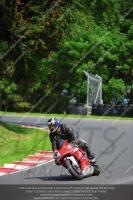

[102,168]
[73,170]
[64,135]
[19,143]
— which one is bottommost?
[19,143]

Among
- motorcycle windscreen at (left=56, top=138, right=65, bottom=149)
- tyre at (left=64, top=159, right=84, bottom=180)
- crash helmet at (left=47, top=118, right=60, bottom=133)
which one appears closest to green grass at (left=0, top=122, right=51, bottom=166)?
motorcycle windscreen at (left=56, top=138, right=65, bottom=149)

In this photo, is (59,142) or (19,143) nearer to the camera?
(59,142)

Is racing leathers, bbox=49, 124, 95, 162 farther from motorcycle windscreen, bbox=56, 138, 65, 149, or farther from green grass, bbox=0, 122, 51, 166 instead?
green grass, bbox=0, 122, 51, 166

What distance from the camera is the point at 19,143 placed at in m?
21.2

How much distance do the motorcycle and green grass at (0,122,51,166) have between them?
3660 millimetres

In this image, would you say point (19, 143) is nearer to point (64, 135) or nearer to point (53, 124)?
point (64, 135)

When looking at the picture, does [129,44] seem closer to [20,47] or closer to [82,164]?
[20,47]

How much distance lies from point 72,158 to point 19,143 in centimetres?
931

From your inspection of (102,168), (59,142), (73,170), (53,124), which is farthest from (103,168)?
(53,124)

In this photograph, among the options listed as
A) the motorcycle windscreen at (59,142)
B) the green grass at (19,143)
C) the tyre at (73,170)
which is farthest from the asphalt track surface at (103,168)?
the green grass at (19,143)

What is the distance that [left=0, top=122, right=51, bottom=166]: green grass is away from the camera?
17.8 metres

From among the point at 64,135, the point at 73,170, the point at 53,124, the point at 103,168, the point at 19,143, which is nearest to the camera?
the point at 53,124

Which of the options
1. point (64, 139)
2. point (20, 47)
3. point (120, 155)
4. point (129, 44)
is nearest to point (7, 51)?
point (20, 47)

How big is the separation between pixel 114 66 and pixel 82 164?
47321mm
